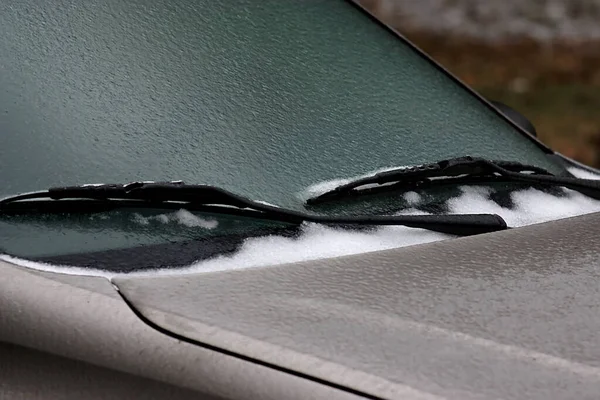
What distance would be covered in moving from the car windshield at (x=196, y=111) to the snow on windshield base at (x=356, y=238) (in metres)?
0.07

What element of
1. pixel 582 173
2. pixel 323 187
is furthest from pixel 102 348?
pixel 582 173

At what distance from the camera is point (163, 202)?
165cm

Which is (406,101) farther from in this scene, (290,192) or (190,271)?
(190,271)

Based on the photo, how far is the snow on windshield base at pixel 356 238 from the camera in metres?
1.55

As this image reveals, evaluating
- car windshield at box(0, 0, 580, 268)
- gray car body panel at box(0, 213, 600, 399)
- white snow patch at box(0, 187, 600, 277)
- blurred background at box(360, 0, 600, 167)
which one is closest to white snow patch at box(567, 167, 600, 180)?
car windshield at box(0, 0, 580, 268)

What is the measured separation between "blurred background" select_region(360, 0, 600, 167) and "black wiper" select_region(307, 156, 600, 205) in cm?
656

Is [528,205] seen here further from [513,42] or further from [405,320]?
[513,42]

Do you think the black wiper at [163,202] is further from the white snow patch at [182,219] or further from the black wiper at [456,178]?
the black wiper at [456,178]

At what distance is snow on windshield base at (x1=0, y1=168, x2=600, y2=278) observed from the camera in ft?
5.09

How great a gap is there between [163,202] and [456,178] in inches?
25.3

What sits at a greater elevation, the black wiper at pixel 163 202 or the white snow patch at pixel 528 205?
the white snow patch at pixel 528 205

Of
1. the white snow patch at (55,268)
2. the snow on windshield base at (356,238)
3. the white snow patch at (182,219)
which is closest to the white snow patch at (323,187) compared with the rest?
the snow on windshield base at (356,238)

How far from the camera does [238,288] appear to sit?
4.69 feet

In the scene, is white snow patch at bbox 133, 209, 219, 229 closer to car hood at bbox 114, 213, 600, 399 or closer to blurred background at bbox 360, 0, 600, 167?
car hood at bbox 114, 213, 600, 399
